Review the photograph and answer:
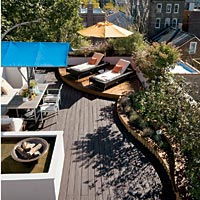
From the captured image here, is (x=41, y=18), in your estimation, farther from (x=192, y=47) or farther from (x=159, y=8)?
(x=159, y=8)

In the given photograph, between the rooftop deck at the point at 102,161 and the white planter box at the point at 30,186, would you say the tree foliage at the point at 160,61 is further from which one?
the white planter box at the point at 30,186

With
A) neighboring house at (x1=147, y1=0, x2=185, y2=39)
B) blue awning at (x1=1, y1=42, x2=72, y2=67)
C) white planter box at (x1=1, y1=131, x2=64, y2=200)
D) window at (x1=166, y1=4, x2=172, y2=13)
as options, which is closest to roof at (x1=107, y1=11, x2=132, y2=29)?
neighboring house at (x1=147, y1=0, x2=185, y2=39)

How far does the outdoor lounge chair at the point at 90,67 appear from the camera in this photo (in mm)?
9844

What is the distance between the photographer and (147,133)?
20.5ft

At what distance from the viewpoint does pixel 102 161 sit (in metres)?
5.47

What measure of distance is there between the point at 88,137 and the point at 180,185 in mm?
2592

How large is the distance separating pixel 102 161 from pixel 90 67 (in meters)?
5.45

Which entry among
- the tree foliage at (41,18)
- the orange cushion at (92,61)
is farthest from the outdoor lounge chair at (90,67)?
the tree foliage at (41,18)

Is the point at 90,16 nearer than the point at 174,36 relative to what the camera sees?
Yes

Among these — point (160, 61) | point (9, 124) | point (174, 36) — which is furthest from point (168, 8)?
point (9, 124)

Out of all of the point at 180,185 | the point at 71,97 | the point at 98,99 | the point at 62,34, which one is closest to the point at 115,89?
the point at 98,99

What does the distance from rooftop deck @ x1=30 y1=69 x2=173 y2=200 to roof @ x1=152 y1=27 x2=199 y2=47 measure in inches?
784

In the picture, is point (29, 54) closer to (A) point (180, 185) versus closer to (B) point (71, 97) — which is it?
(B) point (71, 97)

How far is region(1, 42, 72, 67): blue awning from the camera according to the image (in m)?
6.59
